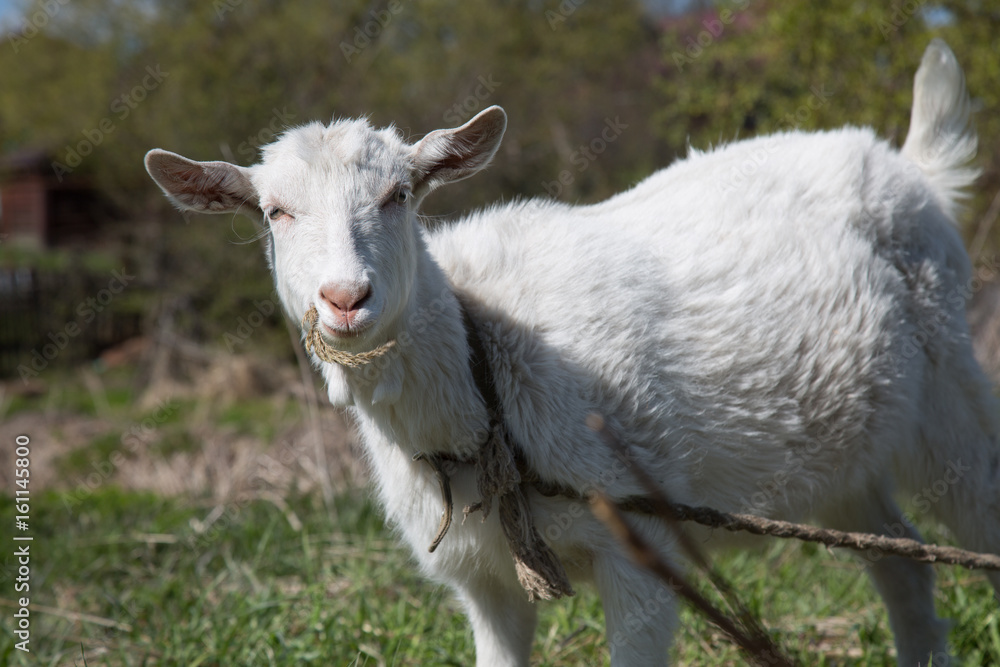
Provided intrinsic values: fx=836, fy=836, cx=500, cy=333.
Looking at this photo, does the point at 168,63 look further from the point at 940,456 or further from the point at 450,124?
the point at 940,456

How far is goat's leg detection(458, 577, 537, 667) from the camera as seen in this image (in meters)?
2.73

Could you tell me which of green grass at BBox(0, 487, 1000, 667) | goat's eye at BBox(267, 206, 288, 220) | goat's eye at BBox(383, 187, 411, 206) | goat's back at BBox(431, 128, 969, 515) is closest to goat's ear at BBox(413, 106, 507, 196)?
goat's eye at BBox(383, 187, 411, 206)

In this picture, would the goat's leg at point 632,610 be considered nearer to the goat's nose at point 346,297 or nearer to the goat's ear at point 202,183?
the goat's nose at point 346,297

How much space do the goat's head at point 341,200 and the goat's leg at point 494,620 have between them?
99cm

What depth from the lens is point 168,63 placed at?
542 inches

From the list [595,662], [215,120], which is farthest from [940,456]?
[215,120]

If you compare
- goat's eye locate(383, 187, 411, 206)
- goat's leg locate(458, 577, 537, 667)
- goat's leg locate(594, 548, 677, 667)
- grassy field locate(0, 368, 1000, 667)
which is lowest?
grassy field locate(0, 368, 1000, 667)

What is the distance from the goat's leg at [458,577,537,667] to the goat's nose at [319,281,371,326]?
1083mm

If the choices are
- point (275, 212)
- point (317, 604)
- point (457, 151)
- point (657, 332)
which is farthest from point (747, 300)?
point (317, 604)

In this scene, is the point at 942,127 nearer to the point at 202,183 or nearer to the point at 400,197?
the point at 400,197

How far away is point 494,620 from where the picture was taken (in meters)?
2.75

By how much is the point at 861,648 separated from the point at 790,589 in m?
0.59

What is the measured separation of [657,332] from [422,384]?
0.80m

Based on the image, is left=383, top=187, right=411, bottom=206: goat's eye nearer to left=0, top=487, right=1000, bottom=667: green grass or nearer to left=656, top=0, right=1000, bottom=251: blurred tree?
left=0, top=487, right=1000, bottom=667: green grass
